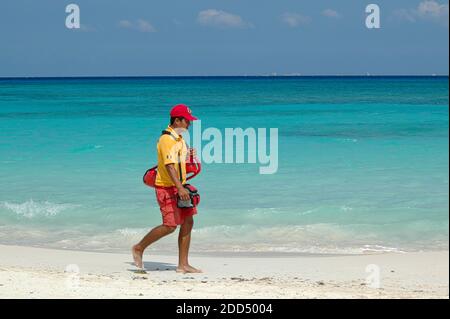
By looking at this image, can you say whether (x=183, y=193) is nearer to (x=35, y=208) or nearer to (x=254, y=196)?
(x=35, y=208)

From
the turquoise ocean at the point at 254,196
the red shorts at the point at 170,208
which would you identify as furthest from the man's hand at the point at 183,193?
the turquoise ocean at the point at 254,196

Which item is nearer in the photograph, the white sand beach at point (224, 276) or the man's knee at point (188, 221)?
the white sand beach at point (224, 276)

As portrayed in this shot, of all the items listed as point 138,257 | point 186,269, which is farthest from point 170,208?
point 138,257

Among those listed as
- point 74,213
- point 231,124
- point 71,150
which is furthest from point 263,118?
point 74,213

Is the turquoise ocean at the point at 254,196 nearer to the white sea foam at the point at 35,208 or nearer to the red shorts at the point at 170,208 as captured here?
the white sea foam at the point at 35,208

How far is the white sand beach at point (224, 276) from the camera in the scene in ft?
19.5

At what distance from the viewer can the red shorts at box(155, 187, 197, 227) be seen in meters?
6.79

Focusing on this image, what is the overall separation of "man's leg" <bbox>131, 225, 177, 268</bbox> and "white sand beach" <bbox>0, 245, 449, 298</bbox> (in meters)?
0.10

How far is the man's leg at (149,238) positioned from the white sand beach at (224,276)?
3.9 inches

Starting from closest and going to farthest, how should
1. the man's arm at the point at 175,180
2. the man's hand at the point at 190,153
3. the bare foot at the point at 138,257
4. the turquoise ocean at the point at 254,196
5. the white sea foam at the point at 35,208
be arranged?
the man's arm at the point at 175,180
the man's hand at the point at 190,153
the bare foot at the point at 138,257
the turquoise ocean at the point at 254,196
the white sea foam at the point at 35,208

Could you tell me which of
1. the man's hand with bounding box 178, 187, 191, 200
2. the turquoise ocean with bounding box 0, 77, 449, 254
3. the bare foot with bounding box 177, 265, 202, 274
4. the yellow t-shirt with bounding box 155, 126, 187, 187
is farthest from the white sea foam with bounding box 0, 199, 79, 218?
the man's hand with bounding box 178, 187, 191, 200

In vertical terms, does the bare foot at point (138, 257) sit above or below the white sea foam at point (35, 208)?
below
